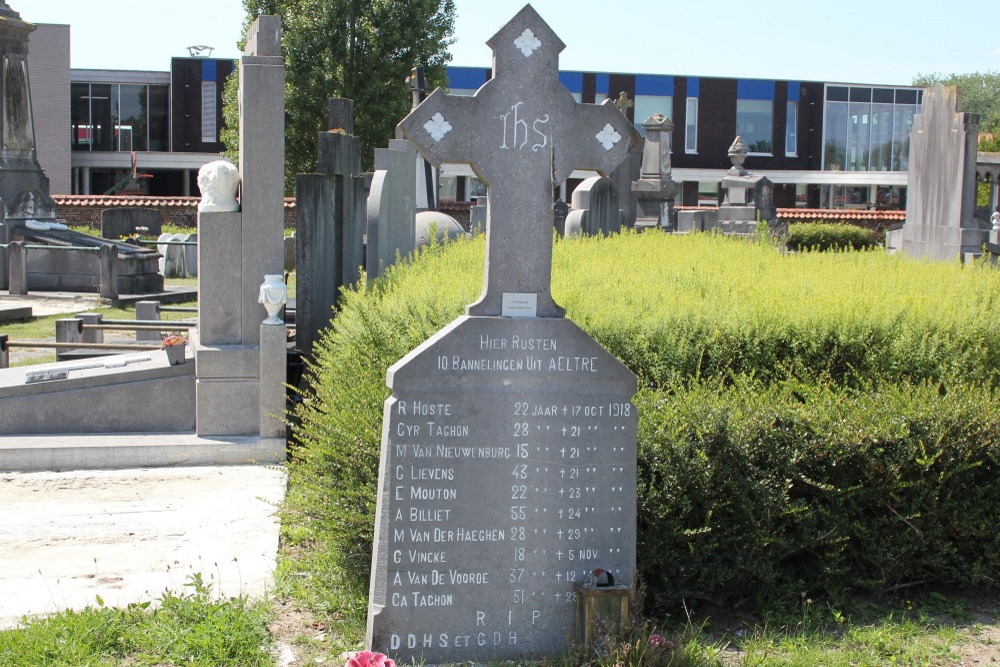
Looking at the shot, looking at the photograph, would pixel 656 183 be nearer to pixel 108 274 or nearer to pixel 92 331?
pixel 108 274

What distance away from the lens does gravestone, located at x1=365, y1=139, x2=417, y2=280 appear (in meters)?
10.8

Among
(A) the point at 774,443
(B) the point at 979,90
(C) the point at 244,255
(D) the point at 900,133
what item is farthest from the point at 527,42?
(B) the point at 979,90

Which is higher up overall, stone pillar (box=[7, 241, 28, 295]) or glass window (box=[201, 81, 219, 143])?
glass window (box=[201, 81, 219, 143])

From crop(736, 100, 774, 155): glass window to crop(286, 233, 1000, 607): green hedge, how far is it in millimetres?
48671

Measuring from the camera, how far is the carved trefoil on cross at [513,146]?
463cm

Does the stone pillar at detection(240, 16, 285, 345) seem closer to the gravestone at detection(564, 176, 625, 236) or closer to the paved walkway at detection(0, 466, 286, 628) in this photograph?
the paved walkway at detection(0, 466, 286, 628)

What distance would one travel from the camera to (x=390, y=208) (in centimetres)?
1140

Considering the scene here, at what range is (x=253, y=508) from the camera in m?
7.05

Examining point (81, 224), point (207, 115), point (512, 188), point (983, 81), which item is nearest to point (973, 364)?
point (512, 188)

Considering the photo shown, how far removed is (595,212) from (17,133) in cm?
1273

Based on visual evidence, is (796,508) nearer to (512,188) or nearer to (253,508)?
(512,188)

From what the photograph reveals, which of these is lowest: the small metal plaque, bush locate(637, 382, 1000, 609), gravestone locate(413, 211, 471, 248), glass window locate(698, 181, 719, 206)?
bush locate(637, 382, 1000, 609)

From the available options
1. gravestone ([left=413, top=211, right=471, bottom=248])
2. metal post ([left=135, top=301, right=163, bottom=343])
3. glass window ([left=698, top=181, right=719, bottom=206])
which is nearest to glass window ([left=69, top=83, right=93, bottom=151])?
glass window ([left=698, top=181, right=719, bottom=206])

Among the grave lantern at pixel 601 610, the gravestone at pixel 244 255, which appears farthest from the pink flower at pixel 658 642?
the gravestone at pixel 244 255
